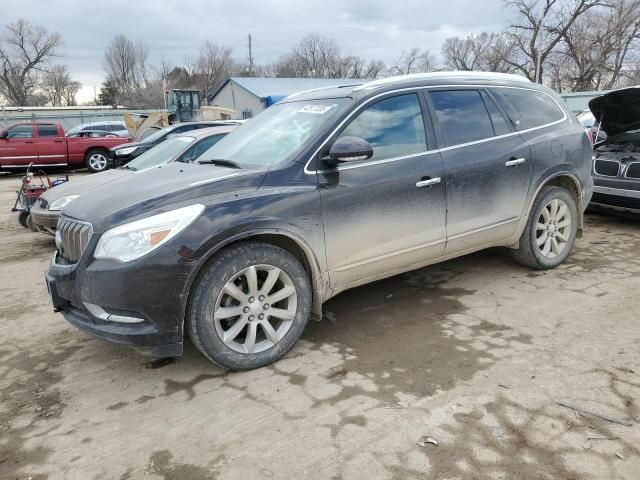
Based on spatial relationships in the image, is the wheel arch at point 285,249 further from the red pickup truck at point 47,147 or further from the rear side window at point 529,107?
the red pickup truck at point 47,147

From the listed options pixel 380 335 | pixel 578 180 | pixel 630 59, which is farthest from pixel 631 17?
pixel 380 335

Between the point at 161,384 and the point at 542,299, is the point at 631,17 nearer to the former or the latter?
the point at 542,299

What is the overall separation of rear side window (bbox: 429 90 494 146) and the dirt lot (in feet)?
4.50

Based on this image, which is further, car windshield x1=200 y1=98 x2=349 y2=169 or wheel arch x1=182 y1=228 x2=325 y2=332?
car windshield x1=200 y1=98 x2=349 y2=169

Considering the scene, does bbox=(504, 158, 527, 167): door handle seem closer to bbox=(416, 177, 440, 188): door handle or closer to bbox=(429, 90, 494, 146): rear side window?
bbox=(429, 90, 494, 146): rear side window

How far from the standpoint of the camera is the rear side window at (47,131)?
17.3m

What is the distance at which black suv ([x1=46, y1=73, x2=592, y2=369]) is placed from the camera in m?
2.96

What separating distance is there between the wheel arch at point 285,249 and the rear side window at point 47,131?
1709cm

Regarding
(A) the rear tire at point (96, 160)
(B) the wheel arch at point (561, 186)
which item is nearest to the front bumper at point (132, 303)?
(B) the wheel arch at point (561, 186)

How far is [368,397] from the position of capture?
2.90 metres

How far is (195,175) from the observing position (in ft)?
11.4

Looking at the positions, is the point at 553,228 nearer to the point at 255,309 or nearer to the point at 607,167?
the point at 607,167

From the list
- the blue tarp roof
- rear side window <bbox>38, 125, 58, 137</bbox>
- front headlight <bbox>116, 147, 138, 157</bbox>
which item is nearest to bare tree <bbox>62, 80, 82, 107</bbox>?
the blue tarp roof

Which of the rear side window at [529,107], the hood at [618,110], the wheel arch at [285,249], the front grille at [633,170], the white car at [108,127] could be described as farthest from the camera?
the white car at [108,127]
